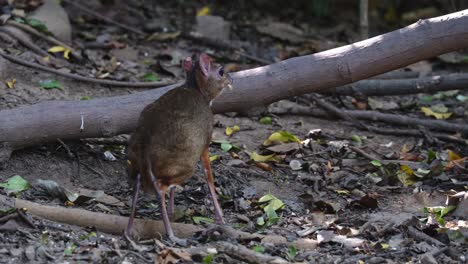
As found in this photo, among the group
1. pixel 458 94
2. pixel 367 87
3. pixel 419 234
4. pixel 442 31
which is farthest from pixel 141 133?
pixel 458 94

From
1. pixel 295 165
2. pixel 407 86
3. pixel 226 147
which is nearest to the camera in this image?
pixel 295 165

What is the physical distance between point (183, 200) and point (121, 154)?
68cm

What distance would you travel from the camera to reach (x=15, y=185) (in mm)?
5324

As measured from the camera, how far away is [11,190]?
5254 mm

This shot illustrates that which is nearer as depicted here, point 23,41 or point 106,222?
point 106,222

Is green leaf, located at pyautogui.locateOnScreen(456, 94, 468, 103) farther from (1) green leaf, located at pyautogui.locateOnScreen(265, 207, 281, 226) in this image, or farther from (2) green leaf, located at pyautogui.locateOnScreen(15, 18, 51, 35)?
(2) green leaf, located at pyautogui.locateOnScreen(15, 18, 51, 35)

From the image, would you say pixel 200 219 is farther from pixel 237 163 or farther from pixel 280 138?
pixel 280 138

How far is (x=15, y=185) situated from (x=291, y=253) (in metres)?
1.81

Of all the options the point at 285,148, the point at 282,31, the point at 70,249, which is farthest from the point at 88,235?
the point at 282,31

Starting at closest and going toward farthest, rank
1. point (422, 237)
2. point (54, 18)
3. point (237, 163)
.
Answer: point (422, 237), point (237, 163), point (54, 18)

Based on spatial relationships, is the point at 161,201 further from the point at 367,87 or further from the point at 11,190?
the point at 367,87

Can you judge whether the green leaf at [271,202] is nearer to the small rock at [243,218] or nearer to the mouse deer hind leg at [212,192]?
the small rock at [243,218]

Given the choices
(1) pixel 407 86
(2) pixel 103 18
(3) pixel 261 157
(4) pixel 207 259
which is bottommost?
(4) pixel 207 259

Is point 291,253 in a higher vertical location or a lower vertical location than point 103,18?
lower
